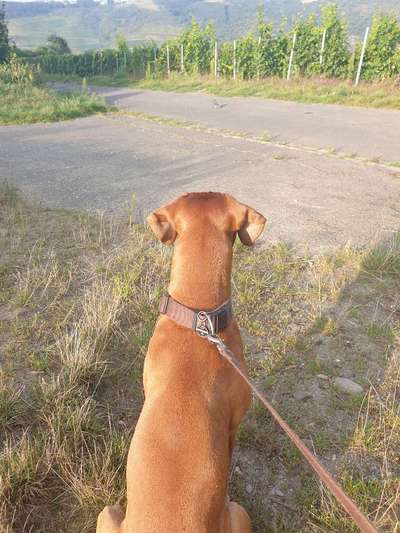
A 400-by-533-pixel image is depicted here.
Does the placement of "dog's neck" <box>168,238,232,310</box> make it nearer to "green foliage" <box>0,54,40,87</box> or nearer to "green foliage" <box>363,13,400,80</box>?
"green foliage" <box>363,13,400,80</box>

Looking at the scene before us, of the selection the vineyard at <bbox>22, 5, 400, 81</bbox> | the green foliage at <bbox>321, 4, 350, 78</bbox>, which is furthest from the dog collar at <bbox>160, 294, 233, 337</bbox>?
the green foliage at <bbox>321, 4, 350, 78</bbox>

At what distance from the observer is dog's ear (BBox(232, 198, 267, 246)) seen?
2.06 meters

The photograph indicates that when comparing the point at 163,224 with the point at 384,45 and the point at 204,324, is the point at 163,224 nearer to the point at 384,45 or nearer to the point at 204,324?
the point at 204,324

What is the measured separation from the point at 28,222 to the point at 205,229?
3.89m

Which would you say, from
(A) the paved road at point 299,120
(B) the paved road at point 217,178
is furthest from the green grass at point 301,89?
(B) the paved road at point 217,178

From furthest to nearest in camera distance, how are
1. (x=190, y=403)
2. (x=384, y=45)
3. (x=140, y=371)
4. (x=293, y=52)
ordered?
(x=293, y=52)
(x=384, y=45)
(x=140, y=371)
(x=190, y=403)

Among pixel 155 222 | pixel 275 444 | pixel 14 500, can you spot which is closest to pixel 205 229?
pixel 155 222

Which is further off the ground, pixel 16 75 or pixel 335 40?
pixel 335 40

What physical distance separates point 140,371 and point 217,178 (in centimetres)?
472

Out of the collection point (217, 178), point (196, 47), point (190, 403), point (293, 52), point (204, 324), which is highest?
point (293, 52)

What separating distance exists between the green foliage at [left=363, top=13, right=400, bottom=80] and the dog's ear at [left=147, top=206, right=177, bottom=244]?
61.3 ft

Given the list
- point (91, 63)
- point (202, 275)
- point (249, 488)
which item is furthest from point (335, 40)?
point (91, 63)

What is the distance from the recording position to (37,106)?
45.8 ft

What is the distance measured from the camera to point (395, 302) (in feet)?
12.5
